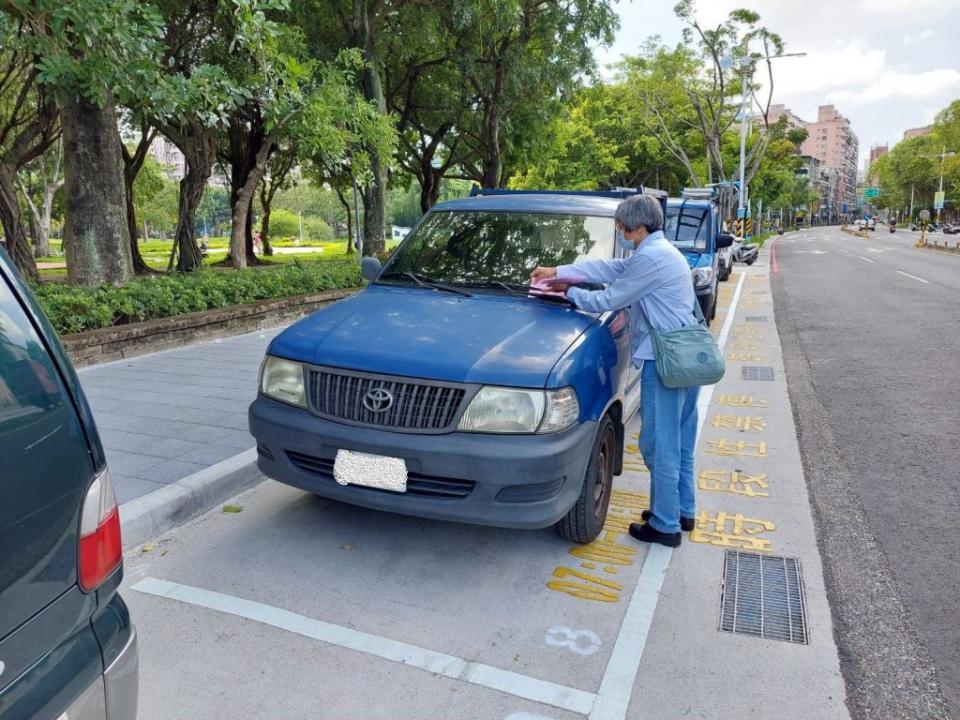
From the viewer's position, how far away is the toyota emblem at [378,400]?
3.20 m

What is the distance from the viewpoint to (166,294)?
8820mm

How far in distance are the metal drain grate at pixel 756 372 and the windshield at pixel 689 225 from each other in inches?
150

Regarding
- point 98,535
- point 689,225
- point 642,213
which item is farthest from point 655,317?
point 689,225

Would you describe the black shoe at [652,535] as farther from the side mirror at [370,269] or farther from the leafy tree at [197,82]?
the leafy tree at [197,82]

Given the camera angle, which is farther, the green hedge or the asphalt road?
the green hedge

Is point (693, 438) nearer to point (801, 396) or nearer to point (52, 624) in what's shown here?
point (52, 624)

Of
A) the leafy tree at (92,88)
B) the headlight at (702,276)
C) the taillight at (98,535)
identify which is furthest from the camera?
the headlight at (702,276)

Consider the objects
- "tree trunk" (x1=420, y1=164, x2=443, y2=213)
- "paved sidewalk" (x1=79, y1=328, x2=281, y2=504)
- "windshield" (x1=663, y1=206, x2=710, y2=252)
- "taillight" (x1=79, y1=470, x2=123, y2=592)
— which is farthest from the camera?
"tree trunk" (x1=420, y1=164, x2=443, y2=213)

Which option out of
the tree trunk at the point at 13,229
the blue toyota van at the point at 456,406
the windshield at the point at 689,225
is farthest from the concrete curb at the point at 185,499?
the tree trunk at the point at 13,229

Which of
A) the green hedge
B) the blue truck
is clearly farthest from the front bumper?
the blue truck

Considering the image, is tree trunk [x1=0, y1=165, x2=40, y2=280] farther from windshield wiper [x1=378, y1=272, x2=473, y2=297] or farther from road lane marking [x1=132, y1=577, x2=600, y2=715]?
road lane marking [x1=132, y1=577, x2=600, y2=715]

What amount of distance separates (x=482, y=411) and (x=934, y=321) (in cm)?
1113

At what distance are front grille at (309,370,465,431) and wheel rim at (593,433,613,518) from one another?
0.95 meters

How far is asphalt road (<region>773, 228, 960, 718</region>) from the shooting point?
276cm
